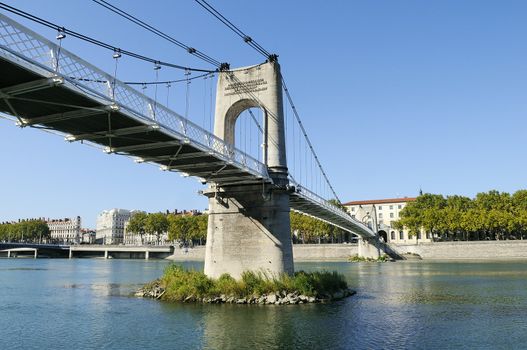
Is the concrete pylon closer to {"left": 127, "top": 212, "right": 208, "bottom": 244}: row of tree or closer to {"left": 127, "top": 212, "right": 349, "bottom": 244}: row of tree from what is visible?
{"left": 127, "top": 212, "right": 349, "bottom": 244}: row of tree

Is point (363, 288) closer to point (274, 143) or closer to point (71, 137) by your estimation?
point (274, 143)

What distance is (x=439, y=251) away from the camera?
9925cm

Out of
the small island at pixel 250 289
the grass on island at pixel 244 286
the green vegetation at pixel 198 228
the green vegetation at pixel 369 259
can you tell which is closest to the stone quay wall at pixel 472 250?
the green vegetation at pixel 369 259

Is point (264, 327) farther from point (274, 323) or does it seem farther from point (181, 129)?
point (181, 129)

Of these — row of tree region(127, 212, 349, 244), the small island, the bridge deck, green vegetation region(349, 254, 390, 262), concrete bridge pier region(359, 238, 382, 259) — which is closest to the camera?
the bridge deck

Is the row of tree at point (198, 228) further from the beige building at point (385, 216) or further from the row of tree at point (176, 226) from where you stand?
the beige building at point (385, 216)

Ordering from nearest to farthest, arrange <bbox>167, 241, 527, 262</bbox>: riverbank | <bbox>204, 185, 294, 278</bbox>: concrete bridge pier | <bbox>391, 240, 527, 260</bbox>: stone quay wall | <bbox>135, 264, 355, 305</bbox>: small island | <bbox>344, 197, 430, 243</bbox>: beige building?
<bbox>135, 264, 355, 305</bbox>: small island → <bbox>204, 185, 294, 278</bbox>: concrete bridge pier → <bbox>391, 240, 527, 260</bbox>: stone quay wall → <bbox>167, 241, 527, 262</bbox>: riverbank → <bbox>344, 197, 430, 243</bbox>: beige building

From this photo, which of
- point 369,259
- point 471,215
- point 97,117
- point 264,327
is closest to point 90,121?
point 97,117

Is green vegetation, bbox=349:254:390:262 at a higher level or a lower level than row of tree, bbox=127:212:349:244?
lower

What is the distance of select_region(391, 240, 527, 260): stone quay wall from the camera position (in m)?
91.2

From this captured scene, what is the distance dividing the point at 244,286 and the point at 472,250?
7919 cm

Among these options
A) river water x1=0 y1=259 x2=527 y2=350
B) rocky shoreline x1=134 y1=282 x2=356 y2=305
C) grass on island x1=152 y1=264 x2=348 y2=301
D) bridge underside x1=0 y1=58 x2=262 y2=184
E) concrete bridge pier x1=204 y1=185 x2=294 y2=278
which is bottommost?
river water x1=0 y1=259 x2=527 y2=350

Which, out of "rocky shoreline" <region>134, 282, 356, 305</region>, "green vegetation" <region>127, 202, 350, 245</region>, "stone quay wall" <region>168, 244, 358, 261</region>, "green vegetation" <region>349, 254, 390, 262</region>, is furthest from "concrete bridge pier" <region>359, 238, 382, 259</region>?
"rocky shoreline" <region>134, 282, 356, 305</region>

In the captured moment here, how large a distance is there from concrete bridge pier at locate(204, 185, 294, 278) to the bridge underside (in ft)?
19.0
